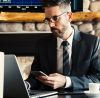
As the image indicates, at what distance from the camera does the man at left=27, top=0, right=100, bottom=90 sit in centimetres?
209

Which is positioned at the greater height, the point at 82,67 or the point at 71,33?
the point at 71,33

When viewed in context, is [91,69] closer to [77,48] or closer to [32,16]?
[77,48]

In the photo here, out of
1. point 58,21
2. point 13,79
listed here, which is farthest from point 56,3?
point 13,79

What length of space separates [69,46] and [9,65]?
858mm

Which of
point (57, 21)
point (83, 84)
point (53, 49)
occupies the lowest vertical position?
point (83, 84)

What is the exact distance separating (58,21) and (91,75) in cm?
44

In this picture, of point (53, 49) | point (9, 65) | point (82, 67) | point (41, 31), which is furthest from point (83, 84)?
point (41, 31)

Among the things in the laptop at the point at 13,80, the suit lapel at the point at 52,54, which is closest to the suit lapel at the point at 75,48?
the suit lapel at the point at 52,54

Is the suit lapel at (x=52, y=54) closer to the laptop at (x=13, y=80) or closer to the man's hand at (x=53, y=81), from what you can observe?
the man's hand at (x=53, y=81)

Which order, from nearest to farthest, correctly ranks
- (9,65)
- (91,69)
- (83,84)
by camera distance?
(9,65)
(83,84)
(91,69)

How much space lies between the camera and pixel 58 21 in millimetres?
2182

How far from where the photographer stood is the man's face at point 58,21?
2154 mm

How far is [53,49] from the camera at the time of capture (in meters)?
2.19

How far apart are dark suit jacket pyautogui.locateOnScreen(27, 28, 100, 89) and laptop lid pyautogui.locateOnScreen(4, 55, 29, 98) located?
0.63m
